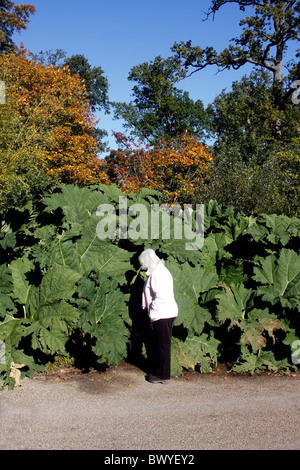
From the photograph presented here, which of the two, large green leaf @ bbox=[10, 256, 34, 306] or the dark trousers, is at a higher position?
large green leaf @ bbox=[10, 256, 34, 306]

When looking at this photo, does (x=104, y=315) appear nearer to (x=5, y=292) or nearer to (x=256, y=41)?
(x=5, y=292)

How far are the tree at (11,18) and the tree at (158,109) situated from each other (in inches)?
373

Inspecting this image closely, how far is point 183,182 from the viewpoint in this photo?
22953 millimetres

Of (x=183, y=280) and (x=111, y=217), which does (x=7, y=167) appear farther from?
(x=183, y=280)

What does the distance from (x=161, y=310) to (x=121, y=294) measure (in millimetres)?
524

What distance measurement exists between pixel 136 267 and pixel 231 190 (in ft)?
26.4

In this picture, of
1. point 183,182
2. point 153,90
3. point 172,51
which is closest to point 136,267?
point 183,182

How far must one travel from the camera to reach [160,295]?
4844 mm

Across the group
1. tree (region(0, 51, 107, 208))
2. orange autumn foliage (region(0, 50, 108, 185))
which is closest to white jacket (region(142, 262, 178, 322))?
tree (region(0, 51, 107, 208))

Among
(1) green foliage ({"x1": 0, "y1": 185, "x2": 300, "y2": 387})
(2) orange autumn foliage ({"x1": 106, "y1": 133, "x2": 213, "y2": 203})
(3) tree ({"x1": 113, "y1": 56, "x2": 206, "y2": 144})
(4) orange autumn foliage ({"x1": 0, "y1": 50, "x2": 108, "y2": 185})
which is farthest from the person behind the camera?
(3) tree ({"x1": 113, "y1": 56, "x2": 206, "y2": 144})

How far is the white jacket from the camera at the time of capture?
4.84 meters

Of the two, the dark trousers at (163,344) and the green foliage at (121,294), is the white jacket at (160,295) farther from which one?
the green foliage at (121,294)

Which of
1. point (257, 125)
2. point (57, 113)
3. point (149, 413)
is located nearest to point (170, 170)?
point (57, 113)

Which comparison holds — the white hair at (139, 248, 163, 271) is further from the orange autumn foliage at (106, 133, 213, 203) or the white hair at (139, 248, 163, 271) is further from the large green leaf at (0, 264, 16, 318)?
the orange autumn foliage at (106, 133, 213, 203)
